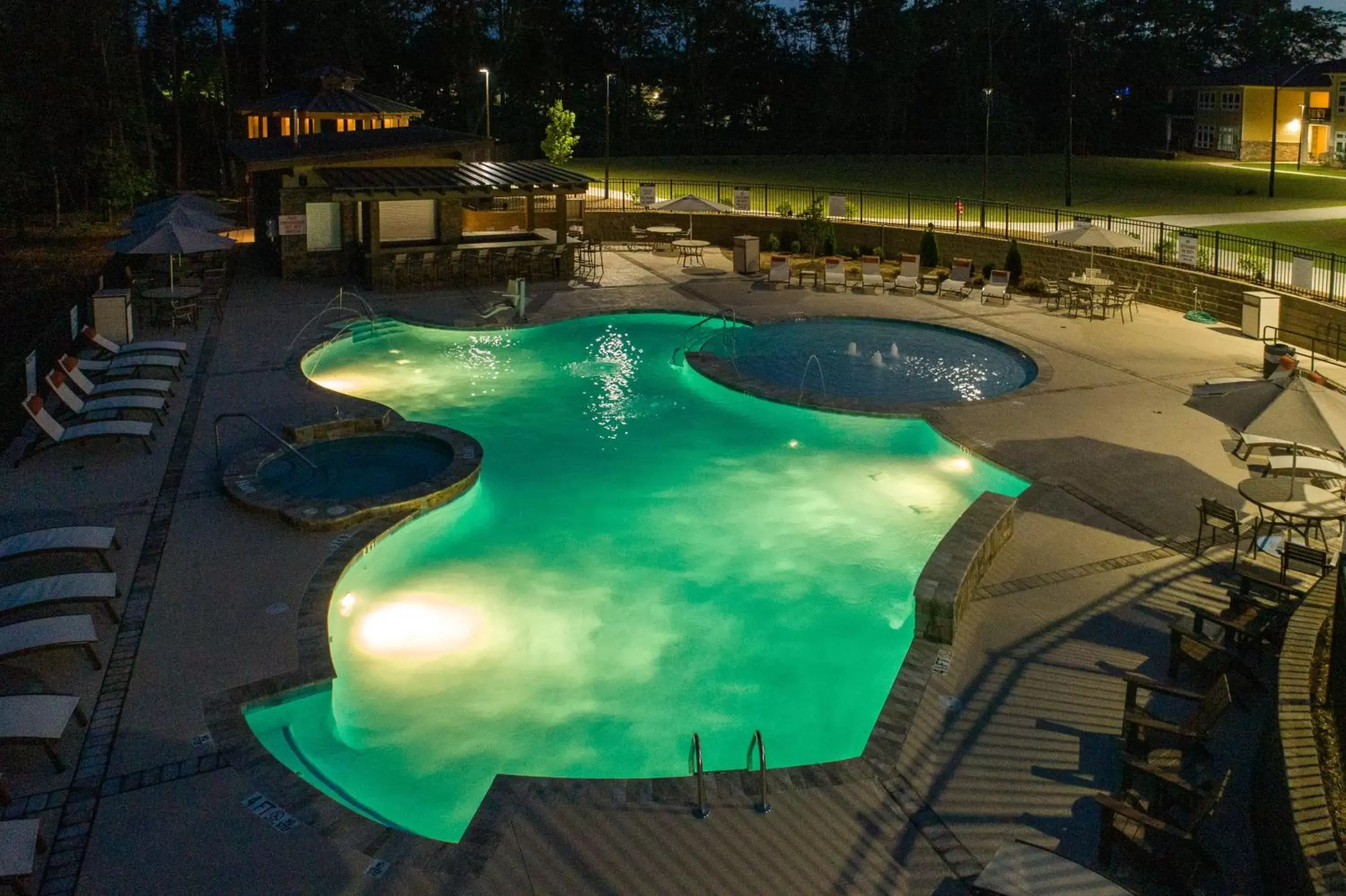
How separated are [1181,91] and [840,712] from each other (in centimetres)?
Answer: 7599

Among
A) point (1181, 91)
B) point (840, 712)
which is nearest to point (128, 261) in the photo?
point (840, 712)

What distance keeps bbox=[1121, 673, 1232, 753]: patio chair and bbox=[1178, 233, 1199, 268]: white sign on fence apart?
716 inches

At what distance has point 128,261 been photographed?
31641 mm

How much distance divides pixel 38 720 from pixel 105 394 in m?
10.2


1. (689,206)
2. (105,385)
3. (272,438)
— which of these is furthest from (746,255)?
(105,385)

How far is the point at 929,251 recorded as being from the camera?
30.2 m

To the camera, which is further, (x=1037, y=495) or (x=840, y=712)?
(x=1037, y=495)

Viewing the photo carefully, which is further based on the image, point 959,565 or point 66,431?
point 66,431

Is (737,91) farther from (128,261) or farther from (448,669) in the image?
(448,669)

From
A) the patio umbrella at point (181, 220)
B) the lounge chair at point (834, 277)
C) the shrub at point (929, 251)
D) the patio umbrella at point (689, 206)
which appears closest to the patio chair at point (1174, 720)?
the lounge chair at point (834, 277)

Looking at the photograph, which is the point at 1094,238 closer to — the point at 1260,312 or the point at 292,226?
the point at 1260,312

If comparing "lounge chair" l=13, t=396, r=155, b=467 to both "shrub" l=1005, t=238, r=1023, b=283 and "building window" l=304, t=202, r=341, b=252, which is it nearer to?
"building window" l=304, t=202, r=341, b=252

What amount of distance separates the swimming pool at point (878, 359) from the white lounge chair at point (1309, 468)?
5701 mm

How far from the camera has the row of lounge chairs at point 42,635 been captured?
22.3 ft
